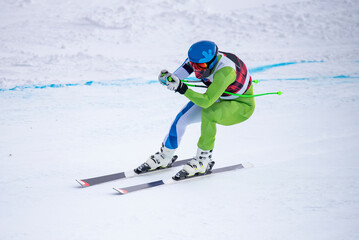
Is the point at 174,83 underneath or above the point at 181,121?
above

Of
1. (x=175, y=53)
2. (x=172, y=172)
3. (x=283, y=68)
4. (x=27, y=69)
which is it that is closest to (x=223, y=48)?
(x=175, y=53)

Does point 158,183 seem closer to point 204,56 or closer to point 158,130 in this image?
point 204,56

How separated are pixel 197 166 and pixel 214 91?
0.65 meters

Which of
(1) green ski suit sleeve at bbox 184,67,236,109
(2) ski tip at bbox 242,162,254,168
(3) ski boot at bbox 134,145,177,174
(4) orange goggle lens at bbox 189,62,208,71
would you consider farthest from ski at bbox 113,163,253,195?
(4) orange goggle lens at bbox 189,62,208,71

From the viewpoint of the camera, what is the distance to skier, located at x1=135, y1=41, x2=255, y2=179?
9.62ft

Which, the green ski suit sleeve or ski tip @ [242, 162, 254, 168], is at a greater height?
the green ski suit sleeve

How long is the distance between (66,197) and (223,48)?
7.32 metres

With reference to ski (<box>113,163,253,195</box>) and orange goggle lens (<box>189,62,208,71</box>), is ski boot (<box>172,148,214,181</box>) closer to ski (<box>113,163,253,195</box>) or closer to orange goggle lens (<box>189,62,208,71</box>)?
ski (<box>113,163,253,195</box>)

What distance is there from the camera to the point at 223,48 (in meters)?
9.68

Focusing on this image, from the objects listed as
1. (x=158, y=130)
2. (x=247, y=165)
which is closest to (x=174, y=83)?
(x=247, y=165)

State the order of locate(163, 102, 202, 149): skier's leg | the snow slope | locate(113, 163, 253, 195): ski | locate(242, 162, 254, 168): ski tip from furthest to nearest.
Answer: locate(242, 162, 254, 168): ski tip, locate(163, 102, 202, 149): skier's leg, locate(113, 163, 253, 195): ski, the snow slope

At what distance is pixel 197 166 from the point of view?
3.24 m

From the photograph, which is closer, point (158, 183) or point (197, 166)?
point (158, 183)

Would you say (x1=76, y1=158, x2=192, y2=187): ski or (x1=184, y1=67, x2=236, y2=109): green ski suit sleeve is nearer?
(x1=184, y1=67, x2=236, y2=109): green ski suit sleeve
